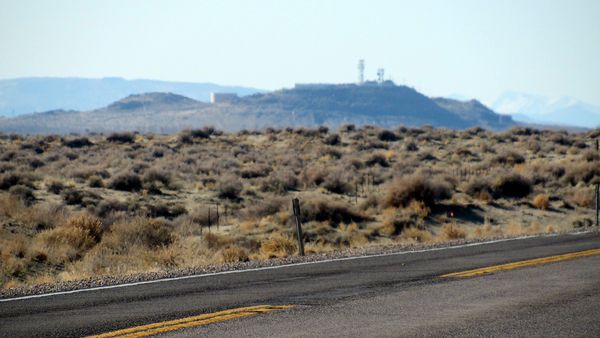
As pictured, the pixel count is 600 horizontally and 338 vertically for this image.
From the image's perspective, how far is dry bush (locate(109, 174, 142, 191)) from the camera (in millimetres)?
33344

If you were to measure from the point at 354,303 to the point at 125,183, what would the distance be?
2595cm

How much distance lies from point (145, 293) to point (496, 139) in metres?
60.5

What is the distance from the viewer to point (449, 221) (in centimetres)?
2731

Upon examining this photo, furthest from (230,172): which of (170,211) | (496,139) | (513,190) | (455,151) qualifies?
(496,139)

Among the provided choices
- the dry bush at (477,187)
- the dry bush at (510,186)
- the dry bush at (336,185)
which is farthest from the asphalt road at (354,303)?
the dry bush at (336,185)

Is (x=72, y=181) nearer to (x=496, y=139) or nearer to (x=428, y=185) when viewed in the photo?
(x=428, y=185)

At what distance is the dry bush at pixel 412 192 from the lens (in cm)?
2925

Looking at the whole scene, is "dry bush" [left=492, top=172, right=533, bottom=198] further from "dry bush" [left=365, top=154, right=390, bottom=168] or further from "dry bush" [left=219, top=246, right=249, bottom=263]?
"dry bush" [left=219, top=246, right=249, bottom=263]

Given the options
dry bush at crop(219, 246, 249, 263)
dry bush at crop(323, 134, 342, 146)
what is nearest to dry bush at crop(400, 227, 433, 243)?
dry bush at crop(219, 246, 249, 263)

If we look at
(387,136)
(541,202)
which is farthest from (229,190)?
(387,136)

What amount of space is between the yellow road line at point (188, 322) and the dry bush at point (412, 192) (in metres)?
20.6

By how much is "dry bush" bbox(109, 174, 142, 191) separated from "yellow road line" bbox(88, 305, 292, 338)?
25605 mm

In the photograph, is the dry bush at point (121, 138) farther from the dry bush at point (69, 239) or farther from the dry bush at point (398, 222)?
the dry bush at point (69, 239)

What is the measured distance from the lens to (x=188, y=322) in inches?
321
